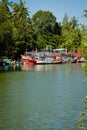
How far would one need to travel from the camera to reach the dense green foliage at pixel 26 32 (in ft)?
43.4

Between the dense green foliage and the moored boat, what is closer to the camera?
the dense green foliage

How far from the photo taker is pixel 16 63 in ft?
365

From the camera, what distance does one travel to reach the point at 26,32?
119 m

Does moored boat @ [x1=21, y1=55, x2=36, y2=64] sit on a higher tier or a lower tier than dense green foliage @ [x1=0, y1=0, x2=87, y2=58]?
lower

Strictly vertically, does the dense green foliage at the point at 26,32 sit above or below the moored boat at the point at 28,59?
above

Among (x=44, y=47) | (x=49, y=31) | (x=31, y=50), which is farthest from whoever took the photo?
(x=49, y=31)

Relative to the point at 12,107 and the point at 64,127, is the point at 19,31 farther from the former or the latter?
the point at 64,127

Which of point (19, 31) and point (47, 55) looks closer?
point (19, 31)

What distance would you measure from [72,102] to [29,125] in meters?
9.01

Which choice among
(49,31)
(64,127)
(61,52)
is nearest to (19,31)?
(61,52)

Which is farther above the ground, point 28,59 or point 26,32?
point 26,32

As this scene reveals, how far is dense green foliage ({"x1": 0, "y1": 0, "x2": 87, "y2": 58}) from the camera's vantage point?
13234mm

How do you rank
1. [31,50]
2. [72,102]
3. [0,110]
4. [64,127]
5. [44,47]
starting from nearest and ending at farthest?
[64,127] → [0,110] → [72,102] → [31,50] → [44,47]

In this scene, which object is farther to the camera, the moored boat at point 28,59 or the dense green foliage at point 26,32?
the moored boat at point 28,59
